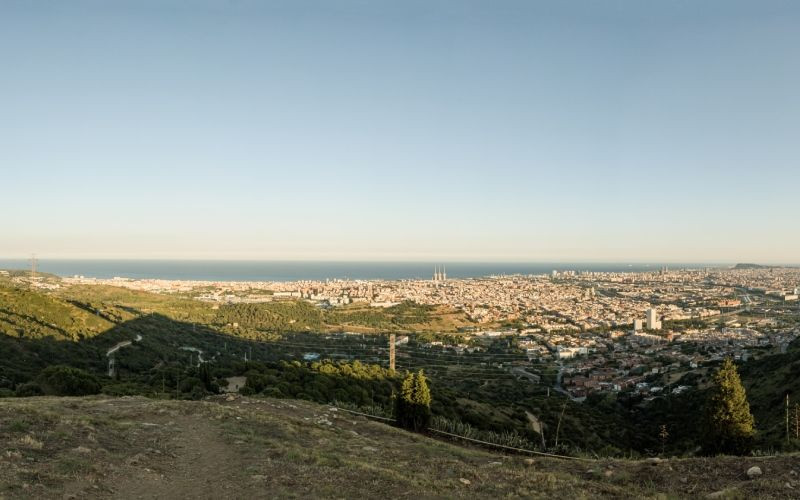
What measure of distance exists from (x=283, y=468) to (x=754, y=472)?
8347mm

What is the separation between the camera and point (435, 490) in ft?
25.5

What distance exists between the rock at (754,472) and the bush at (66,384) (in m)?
22.2

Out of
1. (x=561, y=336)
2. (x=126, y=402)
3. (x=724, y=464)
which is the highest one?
(x=724, y=464)

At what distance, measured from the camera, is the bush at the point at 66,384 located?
19.5m

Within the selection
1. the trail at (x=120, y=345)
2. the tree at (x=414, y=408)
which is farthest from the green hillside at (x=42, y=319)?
the tree at (x=414, y=408)

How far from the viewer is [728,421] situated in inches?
559

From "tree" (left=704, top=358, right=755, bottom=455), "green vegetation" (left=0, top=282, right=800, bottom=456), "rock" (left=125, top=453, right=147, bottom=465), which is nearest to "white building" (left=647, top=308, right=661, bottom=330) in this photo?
"green vegetation" (left=0, top=282, right=800, bottom=456)

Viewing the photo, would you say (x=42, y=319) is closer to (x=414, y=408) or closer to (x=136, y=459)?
(x=414, y=408)

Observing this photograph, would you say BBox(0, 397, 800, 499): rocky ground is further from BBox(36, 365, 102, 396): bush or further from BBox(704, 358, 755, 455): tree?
BBox(36, 365, 102, 396): bush

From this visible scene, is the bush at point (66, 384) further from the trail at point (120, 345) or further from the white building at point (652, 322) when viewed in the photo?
the white building at point (652, 322)

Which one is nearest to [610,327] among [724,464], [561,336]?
[561,336]

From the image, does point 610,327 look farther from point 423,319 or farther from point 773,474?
point 773,474

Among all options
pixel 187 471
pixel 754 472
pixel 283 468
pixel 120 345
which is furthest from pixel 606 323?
pixel 187 471

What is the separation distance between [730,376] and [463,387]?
3564 centimetres
